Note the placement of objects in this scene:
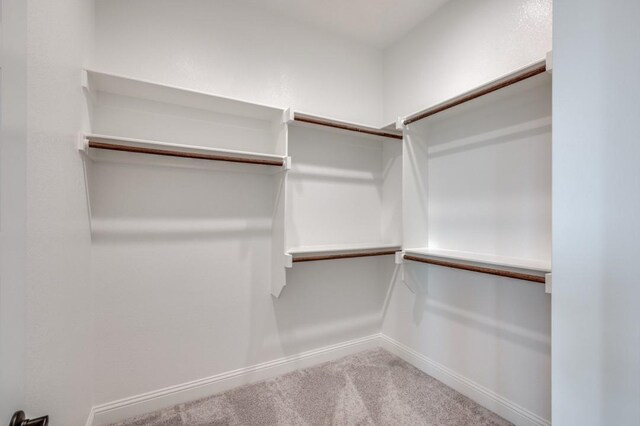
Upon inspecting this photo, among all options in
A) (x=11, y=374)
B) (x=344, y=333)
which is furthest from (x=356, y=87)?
(x=11, y=374)

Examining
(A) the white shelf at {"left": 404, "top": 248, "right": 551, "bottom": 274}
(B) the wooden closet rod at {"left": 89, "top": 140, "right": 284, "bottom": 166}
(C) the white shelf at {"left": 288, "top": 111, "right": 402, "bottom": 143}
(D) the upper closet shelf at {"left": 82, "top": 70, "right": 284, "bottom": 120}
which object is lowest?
(A) the white shelf at {"left": 404, "top": 248, "right": 551, "bottom": 274}

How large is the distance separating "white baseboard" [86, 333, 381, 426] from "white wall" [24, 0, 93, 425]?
176 mm

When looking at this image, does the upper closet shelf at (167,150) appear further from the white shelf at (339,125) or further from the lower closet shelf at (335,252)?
the lower closet shelf at (335,252)

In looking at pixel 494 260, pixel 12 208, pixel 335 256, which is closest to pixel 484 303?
pixel 494 260

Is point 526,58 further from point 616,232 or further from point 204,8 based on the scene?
point 204,8

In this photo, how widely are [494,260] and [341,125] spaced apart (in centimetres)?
126

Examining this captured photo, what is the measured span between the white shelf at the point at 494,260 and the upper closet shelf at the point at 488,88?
2.86 ft

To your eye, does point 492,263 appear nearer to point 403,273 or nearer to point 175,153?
point 403,273

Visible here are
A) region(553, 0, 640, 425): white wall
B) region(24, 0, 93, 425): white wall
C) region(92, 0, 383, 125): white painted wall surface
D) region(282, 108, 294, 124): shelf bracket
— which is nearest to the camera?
region(553, 0, 640, 425): white wall

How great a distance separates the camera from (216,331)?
1.98 metres

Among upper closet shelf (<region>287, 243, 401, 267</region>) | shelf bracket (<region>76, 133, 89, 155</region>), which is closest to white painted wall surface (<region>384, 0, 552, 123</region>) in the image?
upper closet shelf (<region>287, 243, 401, 267</region>)

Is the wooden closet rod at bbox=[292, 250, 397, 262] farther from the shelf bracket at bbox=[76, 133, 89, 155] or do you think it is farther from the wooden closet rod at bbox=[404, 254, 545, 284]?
the shelf bracket at bbox=[76, 133, 89, 155]

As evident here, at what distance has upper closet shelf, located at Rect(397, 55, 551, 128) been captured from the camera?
54.2 inches

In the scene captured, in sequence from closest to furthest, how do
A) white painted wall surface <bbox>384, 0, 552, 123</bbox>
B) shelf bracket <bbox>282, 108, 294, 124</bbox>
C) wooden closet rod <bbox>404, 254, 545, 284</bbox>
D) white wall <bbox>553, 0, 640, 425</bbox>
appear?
white wall <bbox>553, 0, 640, 425</bbox>, wooden closet rod <bbox>404, 254, 545, 284</bbox>, white painted wall surface <bbox>384, 0, 552, 123</bbox>, shelf bracket <bbox>282, 108, 294, 124</bbox>
